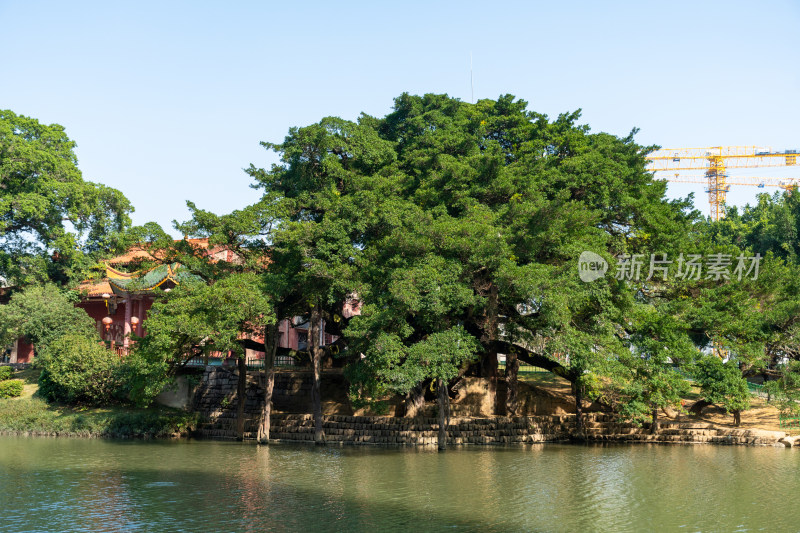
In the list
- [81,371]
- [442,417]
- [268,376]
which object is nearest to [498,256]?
[442,417]

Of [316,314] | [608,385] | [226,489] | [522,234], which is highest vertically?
[522,234]

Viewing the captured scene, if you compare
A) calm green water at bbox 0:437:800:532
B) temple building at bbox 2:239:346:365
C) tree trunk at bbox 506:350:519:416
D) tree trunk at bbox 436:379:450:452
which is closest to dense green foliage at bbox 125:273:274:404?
calm green water at bbox 0:437:800:532

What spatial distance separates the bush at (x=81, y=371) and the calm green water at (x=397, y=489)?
5471mm

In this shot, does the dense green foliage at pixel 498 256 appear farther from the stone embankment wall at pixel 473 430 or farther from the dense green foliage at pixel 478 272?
the stone embankment wall at pixel 473 430

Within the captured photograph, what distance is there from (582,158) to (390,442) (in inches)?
524

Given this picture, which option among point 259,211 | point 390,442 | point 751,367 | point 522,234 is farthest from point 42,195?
point 751,367

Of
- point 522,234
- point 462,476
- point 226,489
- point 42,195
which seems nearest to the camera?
point 226,489

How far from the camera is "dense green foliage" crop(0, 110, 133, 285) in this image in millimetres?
35812

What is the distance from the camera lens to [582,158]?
2759 cm

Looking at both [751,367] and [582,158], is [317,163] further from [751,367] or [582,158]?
[751,367]

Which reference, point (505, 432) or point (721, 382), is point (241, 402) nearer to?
point (505, 432)

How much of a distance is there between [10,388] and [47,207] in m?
9.61

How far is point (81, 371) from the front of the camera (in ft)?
97.6

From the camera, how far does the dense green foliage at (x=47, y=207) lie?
117 feet
